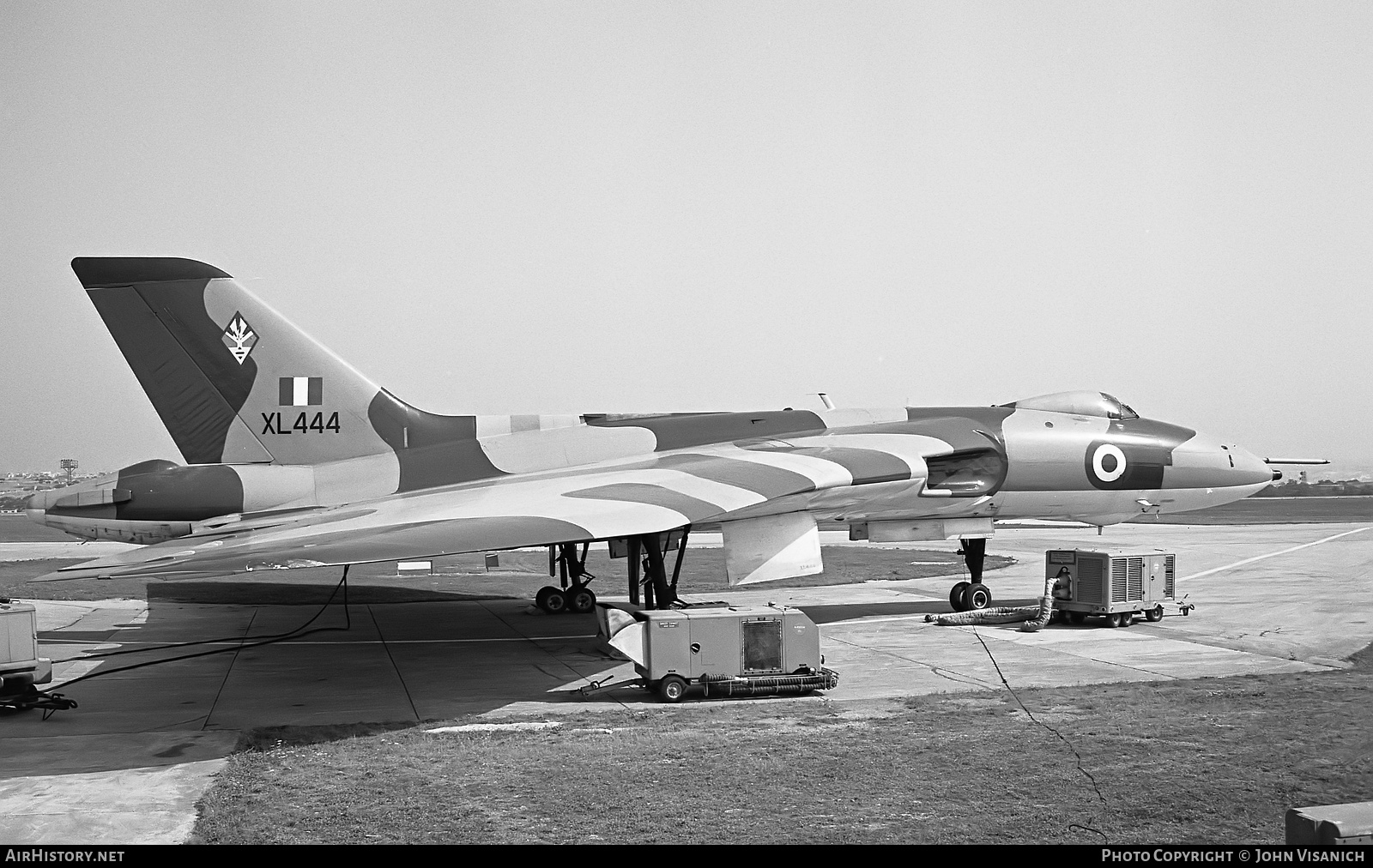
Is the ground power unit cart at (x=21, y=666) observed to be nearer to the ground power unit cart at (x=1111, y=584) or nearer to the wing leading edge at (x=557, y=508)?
the wing leading edge at (x=557, y=508)

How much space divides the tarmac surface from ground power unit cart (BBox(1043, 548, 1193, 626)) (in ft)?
1.08

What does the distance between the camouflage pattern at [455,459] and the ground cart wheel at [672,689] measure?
144 centimetres

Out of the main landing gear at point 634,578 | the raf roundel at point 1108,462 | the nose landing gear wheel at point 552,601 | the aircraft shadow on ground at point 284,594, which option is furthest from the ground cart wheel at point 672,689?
the aircraft shadow on ground at point 284,594

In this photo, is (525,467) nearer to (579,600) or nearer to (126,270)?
(579,600)

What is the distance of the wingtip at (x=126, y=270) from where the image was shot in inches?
516

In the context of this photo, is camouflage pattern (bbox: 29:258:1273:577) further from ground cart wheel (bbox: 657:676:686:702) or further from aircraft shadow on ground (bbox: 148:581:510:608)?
aircraft shadow on ground (bbox: 148:581:510:608)

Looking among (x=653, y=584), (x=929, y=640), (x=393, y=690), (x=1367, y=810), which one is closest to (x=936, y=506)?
(x=929, y=640)

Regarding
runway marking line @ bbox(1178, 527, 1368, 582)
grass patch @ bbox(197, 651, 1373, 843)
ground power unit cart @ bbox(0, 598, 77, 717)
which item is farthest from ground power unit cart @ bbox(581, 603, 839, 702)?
runway marking line @ bbox(1178, 527, 1368, 582)

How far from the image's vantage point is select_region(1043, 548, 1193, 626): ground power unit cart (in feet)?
48.4

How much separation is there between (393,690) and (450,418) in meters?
4.49

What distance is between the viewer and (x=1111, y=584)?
1473 centimetres

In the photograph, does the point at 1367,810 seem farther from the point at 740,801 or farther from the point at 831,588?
the point at 831,588

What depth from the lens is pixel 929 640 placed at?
13766mm

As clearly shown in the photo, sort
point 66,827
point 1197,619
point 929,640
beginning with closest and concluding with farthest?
1. point 66,827
2. point 929,640
3. point 1197,619
